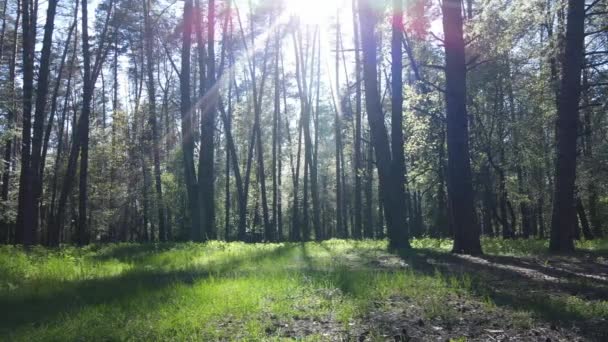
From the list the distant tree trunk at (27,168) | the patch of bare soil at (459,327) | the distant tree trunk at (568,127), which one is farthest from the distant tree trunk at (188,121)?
the patch of bare soil at (459,327)

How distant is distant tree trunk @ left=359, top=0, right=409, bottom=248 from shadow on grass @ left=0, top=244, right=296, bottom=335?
20.0 ft

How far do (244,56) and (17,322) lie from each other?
101 ft

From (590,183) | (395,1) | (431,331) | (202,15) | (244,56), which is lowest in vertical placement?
(431,331)

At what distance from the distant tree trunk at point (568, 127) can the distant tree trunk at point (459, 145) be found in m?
2.20

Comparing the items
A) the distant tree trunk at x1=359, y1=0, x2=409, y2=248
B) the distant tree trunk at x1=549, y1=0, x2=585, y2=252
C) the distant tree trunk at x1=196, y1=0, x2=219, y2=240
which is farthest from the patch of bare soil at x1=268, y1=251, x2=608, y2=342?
the distant tree trunk at x1=196, y1=0, x2=219, y2=240

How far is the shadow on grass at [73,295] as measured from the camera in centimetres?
539

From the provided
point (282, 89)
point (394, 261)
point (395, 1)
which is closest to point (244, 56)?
point (282, 89)

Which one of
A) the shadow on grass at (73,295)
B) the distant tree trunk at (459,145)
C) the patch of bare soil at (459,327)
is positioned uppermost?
the distant tree trunk at (459,145)

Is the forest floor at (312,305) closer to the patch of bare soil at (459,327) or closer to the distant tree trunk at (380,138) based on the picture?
the patch of bare soil at (459,327)

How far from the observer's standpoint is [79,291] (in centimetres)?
677

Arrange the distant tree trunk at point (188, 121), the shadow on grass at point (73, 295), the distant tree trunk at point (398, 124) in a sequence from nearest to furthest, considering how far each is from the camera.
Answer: the shadow on grass at point (73, 295)
the distant tree trunk at point (398, 124)
the distant tree trunk at point (188, 121)

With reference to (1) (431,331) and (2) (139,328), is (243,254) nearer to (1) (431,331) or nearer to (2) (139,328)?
(2) (139,328)

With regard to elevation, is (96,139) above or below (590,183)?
above

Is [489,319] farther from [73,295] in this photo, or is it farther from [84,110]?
[84,110]
